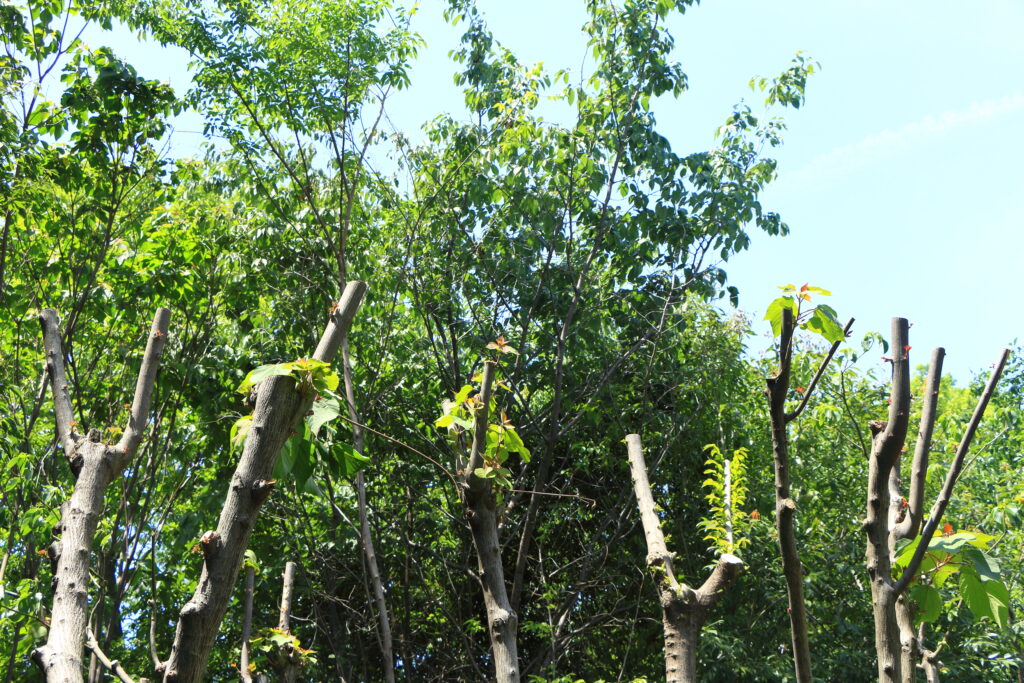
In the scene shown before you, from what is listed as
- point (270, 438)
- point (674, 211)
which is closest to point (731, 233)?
point (674, 211)

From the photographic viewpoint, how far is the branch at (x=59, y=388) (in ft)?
10.4

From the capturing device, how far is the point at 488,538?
10.0ft

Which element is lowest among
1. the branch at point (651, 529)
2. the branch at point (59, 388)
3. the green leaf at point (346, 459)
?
the branch at point (651, 529)

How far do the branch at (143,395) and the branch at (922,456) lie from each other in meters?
2.43

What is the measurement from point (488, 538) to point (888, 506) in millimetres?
1443

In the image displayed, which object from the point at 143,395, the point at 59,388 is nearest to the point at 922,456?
the point at 143,395

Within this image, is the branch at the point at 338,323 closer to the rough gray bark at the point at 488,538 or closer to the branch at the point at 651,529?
the rough gray bark at the point at 488,538

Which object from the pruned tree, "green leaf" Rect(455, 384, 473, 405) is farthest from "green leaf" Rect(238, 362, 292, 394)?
the pruned tree

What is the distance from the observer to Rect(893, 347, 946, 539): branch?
2080 millimetres

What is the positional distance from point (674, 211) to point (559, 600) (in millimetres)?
3607

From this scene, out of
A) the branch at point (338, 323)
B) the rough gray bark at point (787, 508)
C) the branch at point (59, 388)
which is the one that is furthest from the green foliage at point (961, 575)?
the branch at point (59, 388)

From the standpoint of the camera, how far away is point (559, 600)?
8.12 meters

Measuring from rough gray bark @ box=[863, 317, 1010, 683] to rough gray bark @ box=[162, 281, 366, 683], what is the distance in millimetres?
1293

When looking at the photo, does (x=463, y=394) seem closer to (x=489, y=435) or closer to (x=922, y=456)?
(x=489, y=435)
